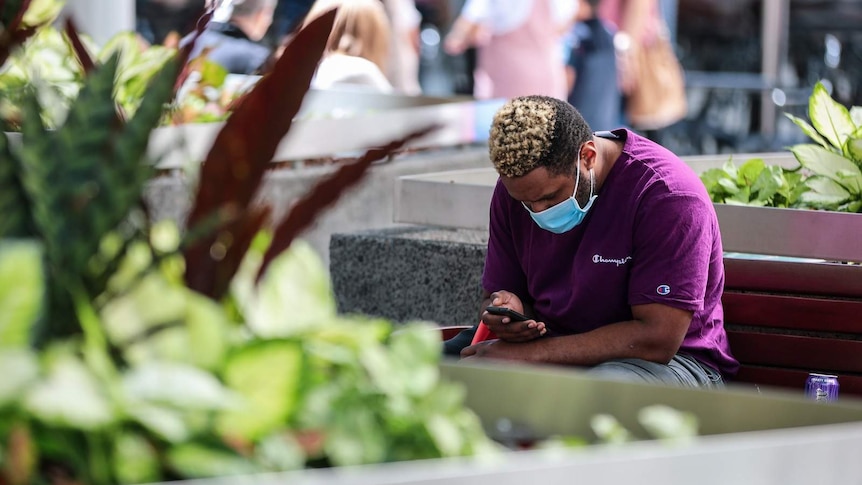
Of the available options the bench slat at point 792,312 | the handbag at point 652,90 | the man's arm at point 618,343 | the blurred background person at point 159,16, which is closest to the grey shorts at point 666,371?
the man's arm at point 618,343

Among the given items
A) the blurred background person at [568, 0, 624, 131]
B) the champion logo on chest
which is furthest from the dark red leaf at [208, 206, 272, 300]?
the blurred background person at [568, 0, 624, 131]

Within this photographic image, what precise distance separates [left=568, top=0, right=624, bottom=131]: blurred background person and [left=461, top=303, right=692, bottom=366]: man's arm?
535cm

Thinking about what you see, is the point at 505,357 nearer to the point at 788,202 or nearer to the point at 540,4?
the point at 788,202

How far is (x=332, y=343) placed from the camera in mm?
1148

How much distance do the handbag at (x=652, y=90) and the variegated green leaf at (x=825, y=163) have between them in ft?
16.8

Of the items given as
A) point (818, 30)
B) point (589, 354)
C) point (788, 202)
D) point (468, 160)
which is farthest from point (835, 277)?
point (818, 30)

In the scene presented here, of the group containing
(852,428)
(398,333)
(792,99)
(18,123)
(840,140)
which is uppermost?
(18,123)

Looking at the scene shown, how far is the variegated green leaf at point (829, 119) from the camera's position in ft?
12.8

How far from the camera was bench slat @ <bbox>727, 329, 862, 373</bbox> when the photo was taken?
139 inches

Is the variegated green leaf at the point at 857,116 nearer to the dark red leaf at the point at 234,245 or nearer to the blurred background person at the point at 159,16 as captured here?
the dark red leaf at the point at 234,245

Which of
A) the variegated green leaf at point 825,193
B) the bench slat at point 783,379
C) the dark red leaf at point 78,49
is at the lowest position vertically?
the bench slat at point 783,379

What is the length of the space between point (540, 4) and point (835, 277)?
183 inches

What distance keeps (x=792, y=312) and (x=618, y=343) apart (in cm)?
59

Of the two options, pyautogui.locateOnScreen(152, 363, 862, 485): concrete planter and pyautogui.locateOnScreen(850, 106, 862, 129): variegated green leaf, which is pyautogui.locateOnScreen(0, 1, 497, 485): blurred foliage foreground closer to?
pyautogui.locateOnScreen(152, 363, 862, 485): concrete planter
